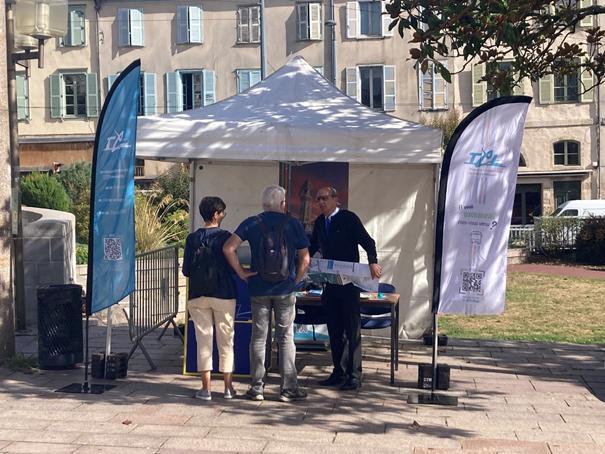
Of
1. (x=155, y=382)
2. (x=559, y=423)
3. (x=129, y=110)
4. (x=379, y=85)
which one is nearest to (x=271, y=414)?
(x=155, y=382)

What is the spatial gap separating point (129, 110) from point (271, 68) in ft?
107

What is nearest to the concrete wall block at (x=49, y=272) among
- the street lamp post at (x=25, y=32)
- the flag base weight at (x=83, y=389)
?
the street lamp post at (x=25, y=32)

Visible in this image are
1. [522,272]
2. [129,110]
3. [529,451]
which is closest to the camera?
[529,451]

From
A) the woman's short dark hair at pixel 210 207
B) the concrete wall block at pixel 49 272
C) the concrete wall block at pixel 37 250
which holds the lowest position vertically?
the concrete wall block at pixel 49 272

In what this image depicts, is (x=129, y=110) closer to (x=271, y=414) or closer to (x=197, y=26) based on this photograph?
(x=271, y=414)

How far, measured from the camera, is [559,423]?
6793 millimetres

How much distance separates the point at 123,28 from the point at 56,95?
4.27 m

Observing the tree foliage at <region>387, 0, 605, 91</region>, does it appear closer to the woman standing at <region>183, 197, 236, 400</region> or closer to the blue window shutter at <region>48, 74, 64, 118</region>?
the woman standing at <region>183, 197, 236, 400</region>

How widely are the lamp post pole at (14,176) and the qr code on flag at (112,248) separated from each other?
189cm

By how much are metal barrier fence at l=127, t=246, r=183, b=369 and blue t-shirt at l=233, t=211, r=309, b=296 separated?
72.4 inches

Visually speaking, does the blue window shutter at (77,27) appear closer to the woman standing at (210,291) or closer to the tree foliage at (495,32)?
the tree foliage at (495,32)

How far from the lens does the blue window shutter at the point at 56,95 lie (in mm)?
40844

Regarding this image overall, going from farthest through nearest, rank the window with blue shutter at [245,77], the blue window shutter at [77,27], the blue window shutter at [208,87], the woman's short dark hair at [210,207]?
the blue window shutter at [77,27] → the blue window shutter at [208,87] → the window with blue shutter at [245,77] → the woman's short dark hair at [210,207]

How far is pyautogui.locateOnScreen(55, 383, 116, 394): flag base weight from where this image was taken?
7.72 metres
